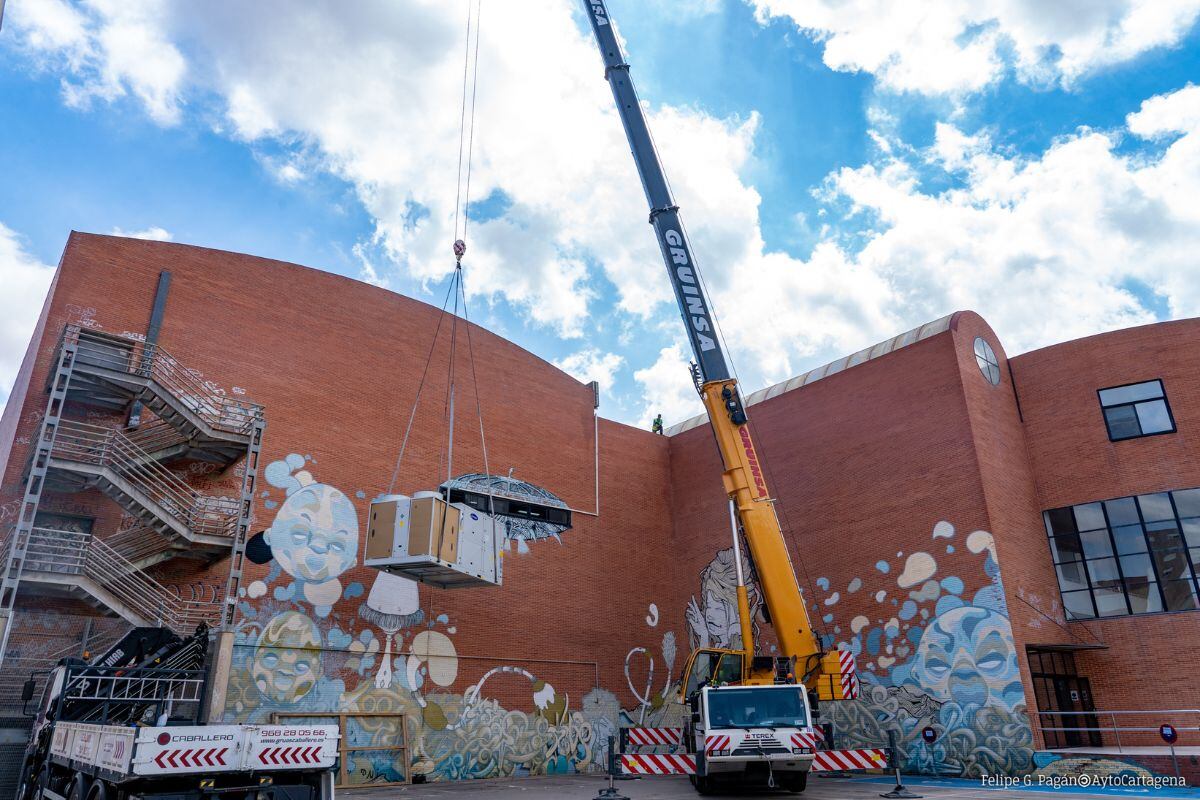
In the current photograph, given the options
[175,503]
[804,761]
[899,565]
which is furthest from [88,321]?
[899,565]

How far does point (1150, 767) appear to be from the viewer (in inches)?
617

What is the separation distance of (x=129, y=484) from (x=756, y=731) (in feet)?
41.6

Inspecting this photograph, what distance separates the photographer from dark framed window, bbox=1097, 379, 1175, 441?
20.5 meters

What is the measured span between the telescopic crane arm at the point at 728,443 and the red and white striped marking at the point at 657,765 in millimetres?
2074

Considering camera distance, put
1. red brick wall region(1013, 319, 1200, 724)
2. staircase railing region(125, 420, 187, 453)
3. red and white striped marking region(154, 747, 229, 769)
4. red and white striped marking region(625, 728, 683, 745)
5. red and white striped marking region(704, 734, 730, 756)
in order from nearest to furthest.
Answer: red and white striped marking region(154, 747, 229, 769) < red and white striped marking region(704, 734, 730, 756) < red and white striped marking region(625, 728, 683, 745) < staircase railing region(125, 420, 187, 453) < red brick wall region(1013, 319, 1200, 724)

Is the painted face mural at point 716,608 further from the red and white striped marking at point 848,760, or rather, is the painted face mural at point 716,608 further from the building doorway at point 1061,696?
the red and white striped marking at point 848,760

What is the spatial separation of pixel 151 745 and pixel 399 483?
45.2 feet

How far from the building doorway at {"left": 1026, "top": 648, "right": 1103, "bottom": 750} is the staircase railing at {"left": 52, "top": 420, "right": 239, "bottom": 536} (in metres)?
19.1

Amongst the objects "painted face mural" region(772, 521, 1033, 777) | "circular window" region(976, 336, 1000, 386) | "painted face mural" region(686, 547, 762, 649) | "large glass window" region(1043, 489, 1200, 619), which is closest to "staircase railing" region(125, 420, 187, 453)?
"painted face mural" region(686, 547, 762, 649)

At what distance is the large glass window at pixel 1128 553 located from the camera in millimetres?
19453

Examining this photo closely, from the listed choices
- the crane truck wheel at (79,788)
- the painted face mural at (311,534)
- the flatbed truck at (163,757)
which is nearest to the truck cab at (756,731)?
Result: the flatbed truck at (163,757)

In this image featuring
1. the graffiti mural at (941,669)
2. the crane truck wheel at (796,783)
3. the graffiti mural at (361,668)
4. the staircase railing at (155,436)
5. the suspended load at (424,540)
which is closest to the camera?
the crane truck wheel at (796,783)

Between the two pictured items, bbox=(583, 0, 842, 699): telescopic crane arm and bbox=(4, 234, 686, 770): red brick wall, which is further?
bbox=(4, 234, 686, 770): red brick wall

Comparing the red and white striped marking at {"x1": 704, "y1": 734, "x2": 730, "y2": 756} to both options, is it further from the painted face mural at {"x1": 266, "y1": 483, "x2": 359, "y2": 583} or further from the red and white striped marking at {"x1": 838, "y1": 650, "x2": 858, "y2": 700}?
the painted face mural at {"x1": 266, "y1": 483, "x2": 359, "y2": 583}
